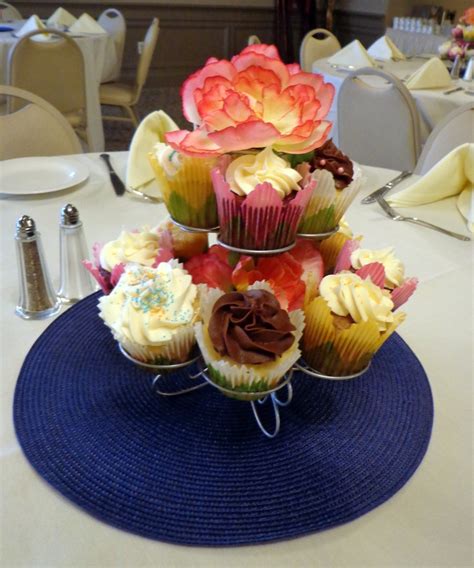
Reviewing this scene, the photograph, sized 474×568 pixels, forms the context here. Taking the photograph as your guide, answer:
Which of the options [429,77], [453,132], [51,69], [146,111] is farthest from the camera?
[146,111]

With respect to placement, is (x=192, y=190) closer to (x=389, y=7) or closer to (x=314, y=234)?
(x=314, y=234)

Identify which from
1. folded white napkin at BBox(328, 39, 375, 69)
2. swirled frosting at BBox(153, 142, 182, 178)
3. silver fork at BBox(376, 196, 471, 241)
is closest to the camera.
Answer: swirled frosting at BBox(153, 142, 182, 178)

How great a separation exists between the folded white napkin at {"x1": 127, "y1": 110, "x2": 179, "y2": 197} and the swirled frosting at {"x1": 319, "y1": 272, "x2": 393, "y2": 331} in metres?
0.72

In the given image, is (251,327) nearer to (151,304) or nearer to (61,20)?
(151,304)

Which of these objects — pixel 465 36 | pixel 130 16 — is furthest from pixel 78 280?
pixel 130 16

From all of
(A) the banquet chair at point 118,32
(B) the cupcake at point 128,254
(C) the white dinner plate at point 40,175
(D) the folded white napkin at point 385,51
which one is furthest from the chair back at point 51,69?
(B) the cupcake at point 128,254

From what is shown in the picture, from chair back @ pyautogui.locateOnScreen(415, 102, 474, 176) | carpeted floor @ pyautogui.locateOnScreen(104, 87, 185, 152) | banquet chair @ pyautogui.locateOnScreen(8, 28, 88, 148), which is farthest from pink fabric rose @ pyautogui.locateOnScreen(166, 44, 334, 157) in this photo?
carpeted floor @ pyautogui.locateOnScreen(104, 87, 185, 152)

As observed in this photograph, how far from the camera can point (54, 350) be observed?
675 mm

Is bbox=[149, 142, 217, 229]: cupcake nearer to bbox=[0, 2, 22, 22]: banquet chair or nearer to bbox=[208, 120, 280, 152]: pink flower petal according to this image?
bbox=[208, 120, 280, 152]: pink flower petal

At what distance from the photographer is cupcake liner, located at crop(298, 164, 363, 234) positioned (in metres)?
0.53

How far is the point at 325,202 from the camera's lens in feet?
1.77

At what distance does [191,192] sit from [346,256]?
0.19 meters

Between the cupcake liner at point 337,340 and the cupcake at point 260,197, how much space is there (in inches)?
3.4

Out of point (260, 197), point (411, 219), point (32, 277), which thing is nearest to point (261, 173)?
point (260, 197)
